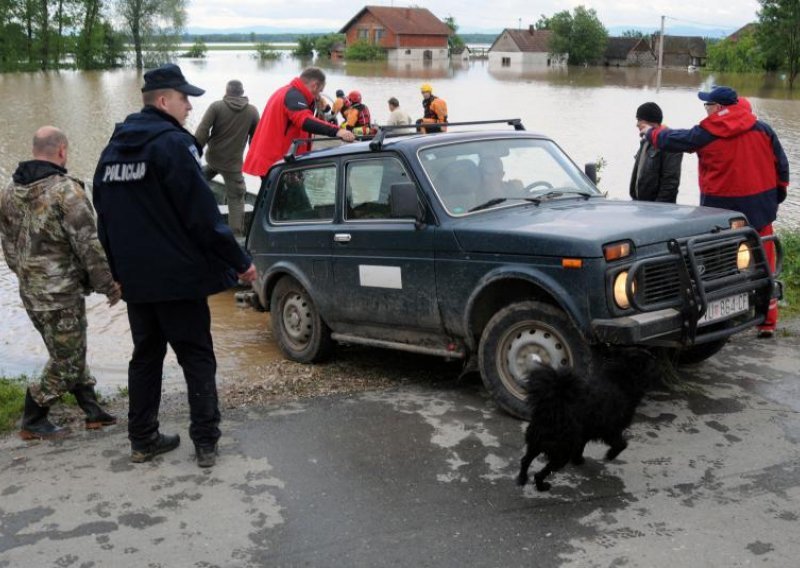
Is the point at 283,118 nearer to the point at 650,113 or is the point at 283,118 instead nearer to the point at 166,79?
the point at 650,113

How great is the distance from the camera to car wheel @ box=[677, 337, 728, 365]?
275 inches

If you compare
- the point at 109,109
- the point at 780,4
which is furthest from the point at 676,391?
the point at 780,4

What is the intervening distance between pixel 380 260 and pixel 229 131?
601 centimetres

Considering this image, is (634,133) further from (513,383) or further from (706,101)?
(513,383)

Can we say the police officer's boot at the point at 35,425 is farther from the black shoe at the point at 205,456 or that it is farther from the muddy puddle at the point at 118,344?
the muddy puddle at the point at 118,344

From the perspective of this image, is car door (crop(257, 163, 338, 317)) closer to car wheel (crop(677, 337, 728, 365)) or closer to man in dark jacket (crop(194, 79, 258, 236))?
car wheel (crop(677, 337, 728, 365))

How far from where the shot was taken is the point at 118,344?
966 centimetres

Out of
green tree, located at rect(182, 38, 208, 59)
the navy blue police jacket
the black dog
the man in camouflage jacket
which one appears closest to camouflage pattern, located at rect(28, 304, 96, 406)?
the man in camouflage jacket

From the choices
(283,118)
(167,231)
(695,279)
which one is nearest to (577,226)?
(695,279)

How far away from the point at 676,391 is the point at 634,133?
27.0 m

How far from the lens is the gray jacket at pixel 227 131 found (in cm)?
1209

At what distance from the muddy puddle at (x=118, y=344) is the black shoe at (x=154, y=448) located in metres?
1.98

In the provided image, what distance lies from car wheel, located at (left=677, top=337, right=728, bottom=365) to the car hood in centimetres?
114

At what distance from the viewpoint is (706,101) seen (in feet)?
25.8
